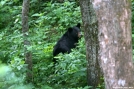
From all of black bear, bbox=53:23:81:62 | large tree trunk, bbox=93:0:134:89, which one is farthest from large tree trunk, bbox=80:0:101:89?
black bear, bbox=53:23:81:62

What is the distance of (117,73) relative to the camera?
10.7ft

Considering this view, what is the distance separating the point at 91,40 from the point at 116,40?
2.00 meters

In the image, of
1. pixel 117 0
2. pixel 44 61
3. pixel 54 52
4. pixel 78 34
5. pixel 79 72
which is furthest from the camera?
pixel 78 34

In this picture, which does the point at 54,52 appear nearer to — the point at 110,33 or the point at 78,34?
the point at 78,34

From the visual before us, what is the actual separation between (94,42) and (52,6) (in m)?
6.05

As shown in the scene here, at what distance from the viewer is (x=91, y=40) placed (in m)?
5.20

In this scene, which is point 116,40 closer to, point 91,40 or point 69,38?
point 91,40

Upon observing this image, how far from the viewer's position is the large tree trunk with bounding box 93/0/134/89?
3180 mm

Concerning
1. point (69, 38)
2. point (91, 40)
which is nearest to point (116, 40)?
point (91, 40)

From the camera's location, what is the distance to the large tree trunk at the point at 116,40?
3180mm

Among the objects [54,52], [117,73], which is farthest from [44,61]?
[117,73]

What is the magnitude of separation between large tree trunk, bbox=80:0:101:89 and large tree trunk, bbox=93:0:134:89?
5.84 ft

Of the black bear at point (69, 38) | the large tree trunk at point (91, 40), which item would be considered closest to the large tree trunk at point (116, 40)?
the large tree trunk at point (91, 40)

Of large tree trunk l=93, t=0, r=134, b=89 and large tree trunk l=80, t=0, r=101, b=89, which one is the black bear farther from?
large tree trunk l=93, t=0, r=134, b=89
